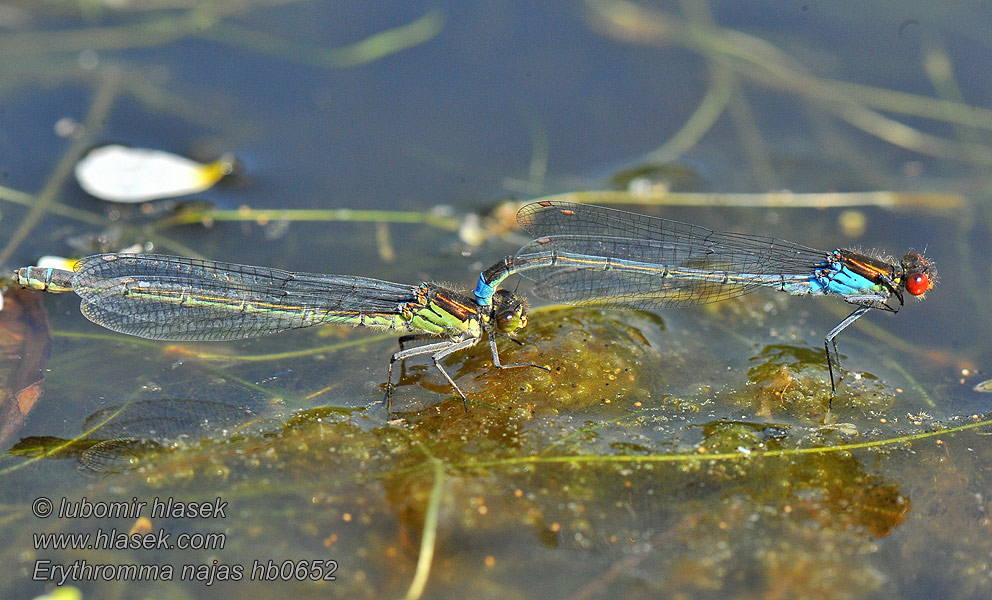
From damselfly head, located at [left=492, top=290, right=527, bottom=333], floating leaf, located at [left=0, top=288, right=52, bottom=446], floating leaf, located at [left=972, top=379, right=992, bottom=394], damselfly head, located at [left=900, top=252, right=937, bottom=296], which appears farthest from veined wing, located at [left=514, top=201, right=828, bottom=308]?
floating leaf, located at [left=0, top=288, right=52, bottom=446]

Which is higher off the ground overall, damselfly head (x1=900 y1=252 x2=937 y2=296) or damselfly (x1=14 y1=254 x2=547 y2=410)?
damselfly head (x1=900 y1=252 x2=937 y2=296)

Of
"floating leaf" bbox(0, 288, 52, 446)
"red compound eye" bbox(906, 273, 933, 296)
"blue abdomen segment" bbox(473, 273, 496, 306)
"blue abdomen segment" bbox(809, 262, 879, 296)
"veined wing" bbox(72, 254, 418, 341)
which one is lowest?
"floating leaf" bbox(0, 288, 52, 446)

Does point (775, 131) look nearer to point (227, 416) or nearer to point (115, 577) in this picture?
point (227, 416)

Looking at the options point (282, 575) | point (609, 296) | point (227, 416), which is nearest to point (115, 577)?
point (282, 575)

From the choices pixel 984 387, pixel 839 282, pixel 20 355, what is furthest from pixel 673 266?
pixel 20 355

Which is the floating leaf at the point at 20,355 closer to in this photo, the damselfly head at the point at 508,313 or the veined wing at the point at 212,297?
the veined wing at the point at 212,297

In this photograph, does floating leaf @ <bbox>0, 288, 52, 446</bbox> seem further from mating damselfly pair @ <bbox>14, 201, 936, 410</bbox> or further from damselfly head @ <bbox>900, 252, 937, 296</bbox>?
damselfly head @ <bbox>900, 252, 937, 296</bbox>

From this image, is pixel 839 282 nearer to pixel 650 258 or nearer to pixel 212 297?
pixel 650 258
